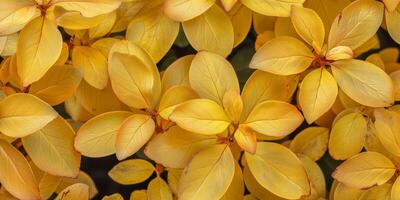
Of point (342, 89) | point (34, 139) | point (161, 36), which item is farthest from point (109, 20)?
point (342, 89)

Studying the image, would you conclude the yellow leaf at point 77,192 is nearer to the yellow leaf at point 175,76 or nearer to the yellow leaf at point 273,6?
the yellow leaf at point 175,76

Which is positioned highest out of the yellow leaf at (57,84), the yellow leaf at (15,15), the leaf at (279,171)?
the yellow leaf at (15,15)

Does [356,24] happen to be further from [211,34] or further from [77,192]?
[77,192]

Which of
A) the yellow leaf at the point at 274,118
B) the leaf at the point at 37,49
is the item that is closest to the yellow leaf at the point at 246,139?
the yellow leaf at the point at 274,118

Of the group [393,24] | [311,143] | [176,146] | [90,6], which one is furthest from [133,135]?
[393,24]

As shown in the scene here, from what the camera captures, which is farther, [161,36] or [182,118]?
[161,36]

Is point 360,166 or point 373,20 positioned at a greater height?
point 373,20

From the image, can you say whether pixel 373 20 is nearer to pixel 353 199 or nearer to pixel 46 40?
pixel 353 199
